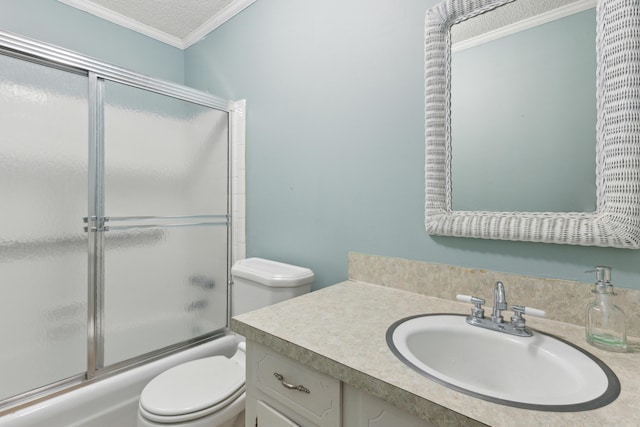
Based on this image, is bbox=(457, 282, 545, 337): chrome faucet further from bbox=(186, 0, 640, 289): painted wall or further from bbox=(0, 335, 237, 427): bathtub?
bbox=(0, 335, 237, 427): bathtub

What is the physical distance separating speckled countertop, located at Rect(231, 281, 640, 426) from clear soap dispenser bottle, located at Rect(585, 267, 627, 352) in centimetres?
3

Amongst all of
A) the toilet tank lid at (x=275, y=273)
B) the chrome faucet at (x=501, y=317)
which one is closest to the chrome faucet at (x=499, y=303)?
the chrome faucet at (x=501, y=317)

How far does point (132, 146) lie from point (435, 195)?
1478 mm

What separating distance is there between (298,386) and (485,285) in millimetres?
657

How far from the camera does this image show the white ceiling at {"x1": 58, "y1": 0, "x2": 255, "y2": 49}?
1875mm

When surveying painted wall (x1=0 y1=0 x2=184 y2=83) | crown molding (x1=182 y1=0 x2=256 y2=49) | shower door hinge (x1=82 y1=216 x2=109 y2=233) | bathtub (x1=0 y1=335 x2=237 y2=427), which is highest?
crown molding (x1=182 y1=0 x2=256 y2=49)

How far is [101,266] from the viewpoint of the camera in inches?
57.0

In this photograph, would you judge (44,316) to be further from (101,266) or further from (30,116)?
(30,116)

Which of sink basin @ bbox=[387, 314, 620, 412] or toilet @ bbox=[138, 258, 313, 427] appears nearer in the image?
sink basin @ bbox=[387, 314, 620, 412]

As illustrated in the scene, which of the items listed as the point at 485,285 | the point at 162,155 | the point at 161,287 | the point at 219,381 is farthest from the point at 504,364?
the point at 162,155

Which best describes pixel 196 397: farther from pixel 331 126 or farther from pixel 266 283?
pixel 331 126

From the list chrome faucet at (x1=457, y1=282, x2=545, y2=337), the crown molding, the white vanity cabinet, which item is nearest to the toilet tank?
the white vanity cabinet

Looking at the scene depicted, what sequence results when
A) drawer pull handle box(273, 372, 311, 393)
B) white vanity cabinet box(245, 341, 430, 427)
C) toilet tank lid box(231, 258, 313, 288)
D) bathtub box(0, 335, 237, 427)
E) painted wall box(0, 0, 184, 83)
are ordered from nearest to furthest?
white vanity cabinet box(245, 341, 430, 427) → drawer pull handle box(273, 372, 311, 393) → bathtub box(0, 335, 237, 427) → toilet tank lid box(231, 258, 313, 288) → painted wall box(0, 0, 184, 83)

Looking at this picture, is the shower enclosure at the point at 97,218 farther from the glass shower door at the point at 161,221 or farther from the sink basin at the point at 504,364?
the sink basin at the point at 504,364
